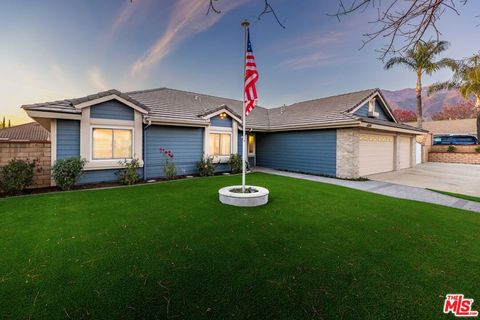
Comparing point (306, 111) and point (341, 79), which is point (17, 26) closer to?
point (306, 111)

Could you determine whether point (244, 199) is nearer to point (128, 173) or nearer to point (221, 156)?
point (128, 173)

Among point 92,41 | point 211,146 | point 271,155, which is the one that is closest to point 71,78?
point 92,41

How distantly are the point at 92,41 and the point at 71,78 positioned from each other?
3298mm

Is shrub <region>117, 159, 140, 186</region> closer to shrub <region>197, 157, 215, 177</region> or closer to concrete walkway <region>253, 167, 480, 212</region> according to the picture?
shrub <region>197, 157, 215, 177</region>

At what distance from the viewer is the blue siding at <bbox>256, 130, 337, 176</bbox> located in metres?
12.4

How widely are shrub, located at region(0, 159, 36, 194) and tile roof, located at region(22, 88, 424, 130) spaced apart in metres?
2.06

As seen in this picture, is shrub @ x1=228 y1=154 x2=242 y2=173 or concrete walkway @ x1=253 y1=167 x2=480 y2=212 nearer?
concrete walkway @ x1=253 y1=167 x2=480 y2=212

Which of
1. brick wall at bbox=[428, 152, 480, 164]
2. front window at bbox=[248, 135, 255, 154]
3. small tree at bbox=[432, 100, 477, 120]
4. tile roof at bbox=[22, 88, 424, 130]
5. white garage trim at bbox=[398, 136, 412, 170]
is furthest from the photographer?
small tree at bbox=[432, 100, 477, 120]

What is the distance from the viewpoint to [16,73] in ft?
37.6

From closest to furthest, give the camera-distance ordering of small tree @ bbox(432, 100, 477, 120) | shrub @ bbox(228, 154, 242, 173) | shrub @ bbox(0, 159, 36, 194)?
shrub @ bbox(0, 159, 36, 194), shrub @ bbox(228, 154, 242, 173), small tree @ bbox(432, 100, 477, 120)

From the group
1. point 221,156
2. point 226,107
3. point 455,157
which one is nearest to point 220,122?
point 226,107

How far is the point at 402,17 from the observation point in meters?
2.76

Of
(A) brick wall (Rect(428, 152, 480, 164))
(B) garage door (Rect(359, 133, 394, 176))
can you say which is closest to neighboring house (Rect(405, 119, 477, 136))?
(A) brick wall (Rect(428, 152, 480, 164))

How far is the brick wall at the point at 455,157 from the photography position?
19.4m
